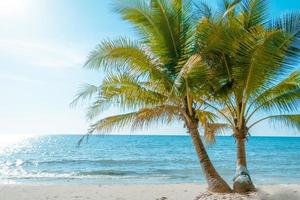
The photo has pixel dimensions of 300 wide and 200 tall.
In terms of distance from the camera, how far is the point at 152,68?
8.45 meters

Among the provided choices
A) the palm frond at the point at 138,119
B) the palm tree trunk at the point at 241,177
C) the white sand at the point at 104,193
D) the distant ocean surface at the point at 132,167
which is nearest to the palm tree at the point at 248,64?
the palm tree trunk at the point at 241,177

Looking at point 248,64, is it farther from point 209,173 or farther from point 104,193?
point 104,193

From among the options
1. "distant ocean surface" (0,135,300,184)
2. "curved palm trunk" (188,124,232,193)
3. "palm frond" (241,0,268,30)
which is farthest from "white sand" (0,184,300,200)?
"palm frond" (241,0,268,30)

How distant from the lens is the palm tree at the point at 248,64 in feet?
25.1

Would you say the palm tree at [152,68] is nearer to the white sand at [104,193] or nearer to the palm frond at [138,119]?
the palm frond at [138,119]

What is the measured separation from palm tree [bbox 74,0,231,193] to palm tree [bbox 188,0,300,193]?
441 mm

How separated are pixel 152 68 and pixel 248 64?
7.04ft

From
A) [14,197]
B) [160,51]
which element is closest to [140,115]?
[160,51]

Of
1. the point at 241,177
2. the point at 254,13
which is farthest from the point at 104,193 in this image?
the point at 254,13

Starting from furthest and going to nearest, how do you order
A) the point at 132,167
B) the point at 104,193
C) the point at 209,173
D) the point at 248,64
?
the point at 132,167 → the point at 104,193 → the point at 209,173 → the point at 248,64

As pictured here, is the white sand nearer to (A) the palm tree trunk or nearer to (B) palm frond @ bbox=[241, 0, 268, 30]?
(A) the palm tree trunk

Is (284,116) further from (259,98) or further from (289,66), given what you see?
(289,66)

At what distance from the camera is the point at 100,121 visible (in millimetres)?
8930

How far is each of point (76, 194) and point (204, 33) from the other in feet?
20.9
